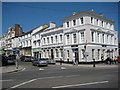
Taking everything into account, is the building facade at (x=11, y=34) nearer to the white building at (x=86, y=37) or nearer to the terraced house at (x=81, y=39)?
the terraced house at (x=81, y=39)

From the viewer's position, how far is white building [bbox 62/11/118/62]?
26859mm

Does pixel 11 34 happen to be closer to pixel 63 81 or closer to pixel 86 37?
pixel 86 37

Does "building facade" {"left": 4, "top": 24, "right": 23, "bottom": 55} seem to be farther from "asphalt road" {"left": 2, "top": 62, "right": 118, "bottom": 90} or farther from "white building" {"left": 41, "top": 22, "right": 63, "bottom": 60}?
"asphalt road" {"left": 2, "top": 62, "right": 118, "bottom": 90}

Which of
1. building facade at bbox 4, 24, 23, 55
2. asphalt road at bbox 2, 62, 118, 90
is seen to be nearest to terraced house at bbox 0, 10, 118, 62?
asphalt road at bbox 2, 62, 118, 90

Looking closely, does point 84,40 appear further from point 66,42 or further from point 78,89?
point 78,89

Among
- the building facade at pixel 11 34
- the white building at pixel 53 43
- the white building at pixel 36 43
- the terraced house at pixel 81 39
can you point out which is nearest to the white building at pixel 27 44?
the white building at pixel 36 43

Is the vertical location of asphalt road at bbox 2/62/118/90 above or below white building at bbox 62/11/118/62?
below

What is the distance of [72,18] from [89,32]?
18.2 feet

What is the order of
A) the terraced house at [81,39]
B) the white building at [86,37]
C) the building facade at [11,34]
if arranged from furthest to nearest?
the building facade at [11,34], the terraced house at [81,39], the white building at [86,37]

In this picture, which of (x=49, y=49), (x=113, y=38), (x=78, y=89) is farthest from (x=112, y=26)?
(x=78, y=89)

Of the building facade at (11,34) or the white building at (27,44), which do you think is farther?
the building facade at (11,34)

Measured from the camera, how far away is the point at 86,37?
1053 inches

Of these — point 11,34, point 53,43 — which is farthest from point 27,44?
point 11,34

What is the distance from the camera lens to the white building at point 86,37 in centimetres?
2686
